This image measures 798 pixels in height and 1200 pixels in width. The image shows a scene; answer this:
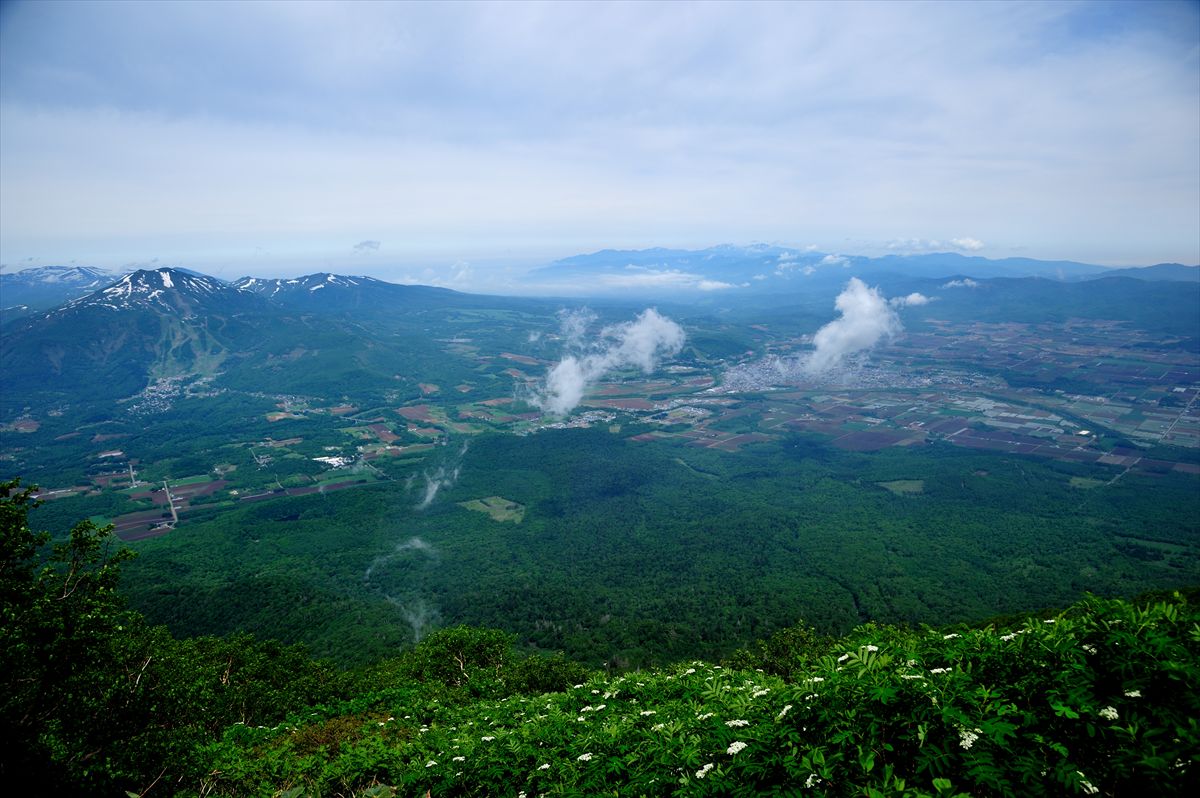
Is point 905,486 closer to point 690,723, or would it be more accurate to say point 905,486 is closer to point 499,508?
point 499,508

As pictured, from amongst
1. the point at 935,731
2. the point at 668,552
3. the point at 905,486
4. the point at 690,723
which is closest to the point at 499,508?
the point at 668,552

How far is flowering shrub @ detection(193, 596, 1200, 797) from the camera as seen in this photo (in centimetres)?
492

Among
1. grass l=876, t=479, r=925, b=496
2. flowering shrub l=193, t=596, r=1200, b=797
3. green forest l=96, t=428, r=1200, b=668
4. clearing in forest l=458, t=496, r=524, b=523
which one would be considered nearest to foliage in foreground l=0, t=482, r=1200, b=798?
flowering shrub l=193, t=596, r=1200, b=797

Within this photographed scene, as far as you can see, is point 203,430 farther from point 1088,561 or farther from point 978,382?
point 978,382

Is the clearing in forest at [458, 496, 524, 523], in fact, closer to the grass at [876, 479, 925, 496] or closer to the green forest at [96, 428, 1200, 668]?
the green forest at [96, 428, 1200, 668]

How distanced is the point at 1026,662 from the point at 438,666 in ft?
88.8

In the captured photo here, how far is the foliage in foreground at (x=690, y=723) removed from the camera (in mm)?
5172

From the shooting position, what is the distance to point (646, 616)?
64688 mm

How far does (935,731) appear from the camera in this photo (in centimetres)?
566

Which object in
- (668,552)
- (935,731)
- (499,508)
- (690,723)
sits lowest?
(499,508)

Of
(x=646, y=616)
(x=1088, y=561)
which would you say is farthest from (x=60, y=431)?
(x=1088, y=561)

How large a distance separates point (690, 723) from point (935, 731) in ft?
11.7

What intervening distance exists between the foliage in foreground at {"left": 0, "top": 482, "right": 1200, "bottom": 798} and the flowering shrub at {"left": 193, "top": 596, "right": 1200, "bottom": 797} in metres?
0.03

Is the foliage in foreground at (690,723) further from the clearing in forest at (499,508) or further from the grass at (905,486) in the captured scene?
the grass at (905,486)
